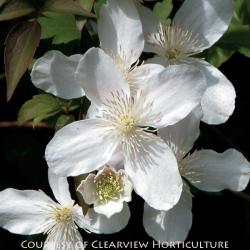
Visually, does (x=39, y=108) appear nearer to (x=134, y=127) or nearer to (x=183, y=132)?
(x=134, y=127)

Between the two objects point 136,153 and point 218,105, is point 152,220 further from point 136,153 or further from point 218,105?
point 218,105

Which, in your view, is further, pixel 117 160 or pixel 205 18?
pixel 205 18

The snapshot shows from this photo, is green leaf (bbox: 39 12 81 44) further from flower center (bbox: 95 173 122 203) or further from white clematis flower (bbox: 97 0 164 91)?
flower center (bbox: 95 173 122 203)

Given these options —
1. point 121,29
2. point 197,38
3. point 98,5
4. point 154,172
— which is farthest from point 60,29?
point 154,172

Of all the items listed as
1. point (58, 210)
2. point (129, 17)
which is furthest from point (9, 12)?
point (58, 210)

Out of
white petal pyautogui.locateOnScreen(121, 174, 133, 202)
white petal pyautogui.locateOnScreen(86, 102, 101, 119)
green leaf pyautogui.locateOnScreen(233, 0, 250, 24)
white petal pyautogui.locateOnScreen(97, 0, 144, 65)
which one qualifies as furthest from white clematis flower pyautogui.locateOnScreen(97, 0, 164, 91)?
green leaf pyautogui.locateOnScreen(233, 0, 250, 24)

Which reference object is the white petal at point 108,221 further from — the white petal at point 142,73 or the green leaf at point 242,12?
the green leaf at point 242,12

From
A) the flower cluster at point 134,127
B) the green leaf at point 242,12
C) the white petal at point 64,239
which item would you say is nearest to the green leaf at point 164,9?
the flower cluster at point 134,127
